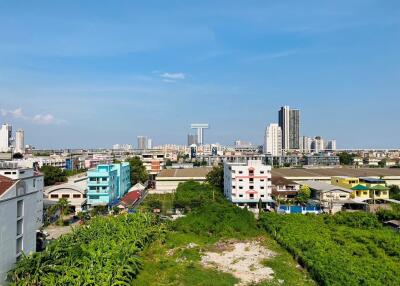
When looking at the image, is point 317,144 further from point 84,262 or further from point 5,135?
point 84,262

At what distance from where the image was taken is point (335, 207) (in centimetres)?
2786

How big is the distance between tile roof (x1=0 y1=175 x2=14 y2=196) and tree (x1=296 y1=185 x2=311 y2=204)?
22.8 m

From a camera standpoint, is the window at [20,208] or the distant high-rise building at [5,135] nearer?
the window at [20,208]

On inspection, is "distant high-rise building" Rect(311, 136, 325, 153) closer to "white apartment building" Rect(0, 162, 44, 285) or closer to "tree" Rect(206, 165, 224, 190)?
"tree" Rect(206, 165, 224, 190)

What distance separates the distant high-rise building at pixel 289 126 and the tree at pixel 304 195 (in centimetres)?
8630

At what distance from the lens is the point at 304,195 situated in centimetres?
3058

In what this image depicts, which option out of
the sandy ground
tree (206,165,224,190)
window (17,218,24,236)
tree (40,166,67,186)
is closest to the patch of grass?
the sandy ground

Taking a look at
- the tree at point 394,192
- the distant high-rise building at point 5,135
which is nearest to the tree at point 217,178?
the tree at point 394,192

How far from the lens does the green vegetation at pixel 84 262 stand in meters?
11.4

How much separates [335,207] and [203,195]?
1030cm

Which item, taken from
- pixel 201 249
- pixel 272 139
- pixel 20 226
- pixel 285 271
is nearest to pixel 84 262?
pixel 20 226

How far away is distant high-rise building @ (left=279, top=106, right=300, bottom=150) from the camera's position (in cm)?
11656

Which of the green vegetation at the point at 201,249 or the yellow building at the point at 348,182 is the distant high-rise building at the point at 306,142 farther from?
the green vegetation at the point at 201,249

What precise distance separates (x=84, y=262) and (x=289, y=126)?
370 feet
